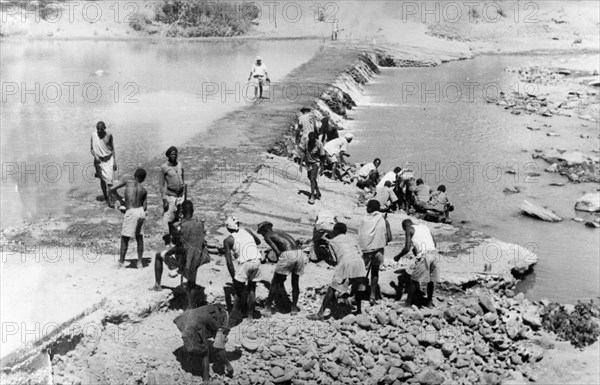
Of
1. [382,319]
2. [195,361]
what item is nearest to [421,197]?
[382,319]

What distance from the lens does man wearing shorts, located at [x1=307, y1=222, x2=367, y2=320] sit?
374 inches

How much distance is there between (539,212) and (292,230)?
A: 591 cm

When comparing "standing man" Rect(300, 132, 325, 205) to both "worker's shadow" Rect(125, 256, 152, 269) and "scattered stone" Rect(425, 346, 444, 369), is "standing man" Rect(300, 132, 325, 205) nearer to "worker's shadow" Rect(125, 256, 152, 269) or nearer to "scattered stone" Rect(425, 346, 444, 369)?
"worker's shadow" Rect(125, 256, 152, 269)

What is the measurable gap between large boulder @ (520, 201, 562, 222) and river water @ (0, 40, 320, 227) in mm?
8141

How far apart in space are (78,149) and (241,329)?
924cm

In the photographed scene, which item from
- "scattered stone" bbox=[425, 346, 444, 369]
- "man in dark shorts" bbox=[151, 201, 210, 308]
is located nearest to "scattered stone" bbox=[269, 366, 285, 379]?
"man in dark shorts" bbox=[151, 201, 210, 308]

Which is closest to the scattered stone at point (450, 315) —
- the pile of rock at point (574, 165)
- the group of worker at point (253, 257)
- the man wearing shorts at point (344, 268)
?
the group of worker at point (253, 257)

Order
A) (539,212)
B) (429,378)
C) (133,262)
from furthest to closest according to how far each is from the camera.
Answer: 1. (539,212)
2. (133,262)
3. (429,378)

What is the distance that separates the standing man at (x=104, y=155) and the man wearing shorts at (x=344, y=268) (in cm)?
468

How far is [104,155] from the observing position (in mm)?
12469

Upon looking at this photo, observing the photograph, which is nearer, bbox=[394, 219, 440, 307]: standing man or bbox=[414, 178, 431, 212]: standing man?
bbox=[394, 219, 440, 307]: standing man

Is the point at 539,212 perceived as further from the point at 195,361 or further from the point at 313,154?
the point at 195,361

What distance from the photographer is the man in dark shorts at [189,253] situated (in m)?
9.03

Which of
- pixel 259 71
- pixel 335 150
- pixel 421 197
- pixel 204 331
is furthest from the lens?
pixel 259 71
